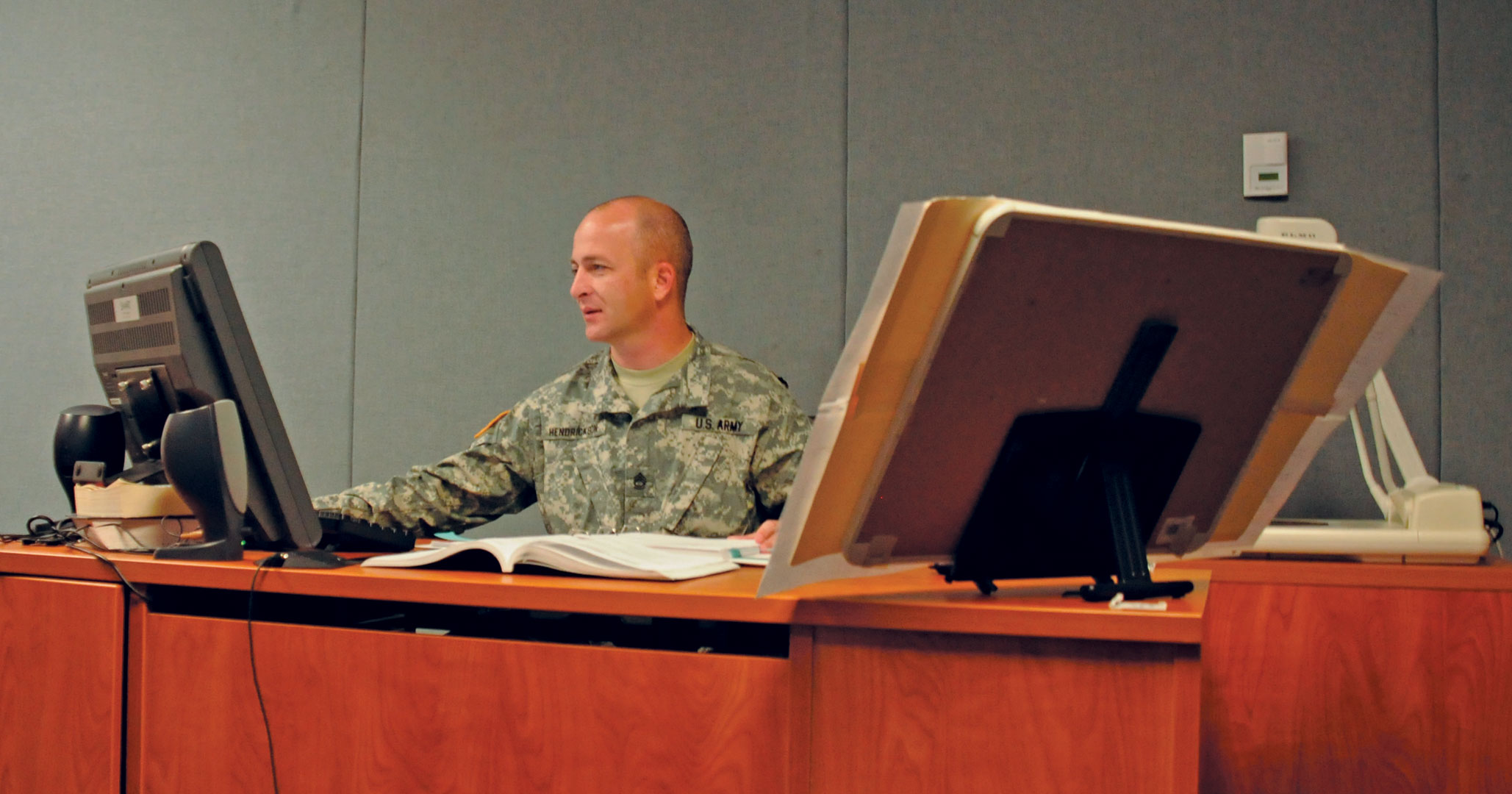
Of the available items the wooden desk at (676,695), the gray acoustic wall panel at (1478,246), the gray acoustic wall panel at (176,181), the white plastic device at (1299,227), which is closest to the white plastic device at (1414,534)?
the white plastic device at (1299,227)

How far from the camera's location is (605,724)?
36.2 inches

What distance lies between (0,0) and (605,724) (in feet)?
11.0

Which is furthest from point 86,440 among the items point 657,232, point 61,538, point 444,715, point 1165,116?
point 1165,116

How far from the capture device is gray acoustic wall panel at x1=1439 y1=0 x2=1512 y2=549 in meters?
2.02

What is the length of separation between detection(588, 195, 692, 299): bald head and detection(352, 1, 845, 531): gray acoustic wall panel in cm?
32

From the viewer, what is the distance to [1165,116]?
2.21 metres

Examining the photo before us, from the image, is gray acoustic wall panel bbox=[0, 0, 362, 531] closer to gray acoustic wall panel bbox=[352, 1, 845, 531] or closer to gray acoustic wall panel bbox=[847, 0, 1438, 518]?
gray acoustic wall panel bbox=[352, 1, 845, 531]

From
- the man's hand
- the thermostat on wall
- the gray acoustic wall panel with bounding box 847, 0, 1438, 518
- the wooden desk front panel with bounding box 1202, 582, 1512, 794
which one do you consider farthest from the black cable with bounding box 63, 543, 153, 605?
the thermostat on wall

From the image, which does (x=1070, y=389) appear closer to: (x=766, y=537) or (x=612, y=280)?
(x=766, y=537)

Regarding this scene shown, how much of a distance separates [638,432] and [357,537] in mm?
779

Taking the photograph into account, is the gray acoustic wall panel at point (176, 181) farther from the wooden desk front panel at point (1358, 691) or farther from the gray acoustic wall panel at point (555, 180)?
the wooden desk front panel at point (1358, 691)

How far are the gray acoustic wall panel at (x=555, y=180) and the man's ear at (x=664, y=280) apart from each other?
382mm

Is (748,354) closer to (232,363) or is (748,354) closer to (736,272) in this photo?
(736,272)

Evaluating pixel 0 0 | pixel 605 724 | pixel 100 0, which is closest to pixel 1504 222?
pixel 605 724
